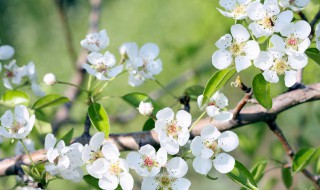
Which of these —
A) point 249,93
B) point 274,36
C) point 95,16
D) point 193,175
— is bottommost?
point 193,175

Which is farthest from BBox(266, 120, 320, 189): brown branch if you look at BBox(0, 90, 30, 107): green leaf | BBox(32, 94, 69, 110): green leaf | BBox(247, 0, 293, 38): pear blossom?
BBox(0, 90, 30, 107): green leaf

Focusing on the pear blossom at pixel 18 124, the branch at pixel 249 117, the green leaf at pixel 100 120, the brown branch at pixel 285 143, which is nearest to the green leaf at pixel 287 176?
the brown branch at pixel 285 143

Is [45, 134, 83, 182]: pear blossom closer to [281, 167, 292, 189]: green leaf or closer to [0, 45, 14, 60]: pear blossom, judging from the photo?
[0, 45, 14, 60]: pear blossom

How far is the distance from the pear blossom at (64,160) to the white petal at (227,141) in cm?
29

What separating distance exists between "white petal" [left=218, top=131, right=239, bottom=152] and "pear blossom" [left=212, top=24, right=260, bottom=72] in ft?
0.47

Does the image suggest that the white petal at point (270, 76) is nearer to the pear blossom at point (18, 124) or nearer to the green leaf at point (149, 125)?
the green leaf at point (149, 125)

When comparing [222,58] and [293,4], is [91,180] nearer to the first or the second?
[222,58]

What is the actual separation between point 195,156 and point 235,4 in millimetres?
341

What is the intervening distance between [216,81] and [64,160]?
1.14 ft

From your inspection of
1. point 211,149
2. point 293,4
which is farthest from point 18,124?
point 293,4

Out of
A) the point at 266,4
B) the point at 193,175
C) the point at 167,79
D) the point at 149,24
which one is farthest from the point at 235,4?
the point at 149,24

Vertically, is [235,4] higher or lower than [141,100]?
higher

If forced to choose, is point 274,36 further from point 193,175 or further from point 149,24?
point 149,24

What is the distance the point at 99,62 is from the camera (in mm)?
1308
